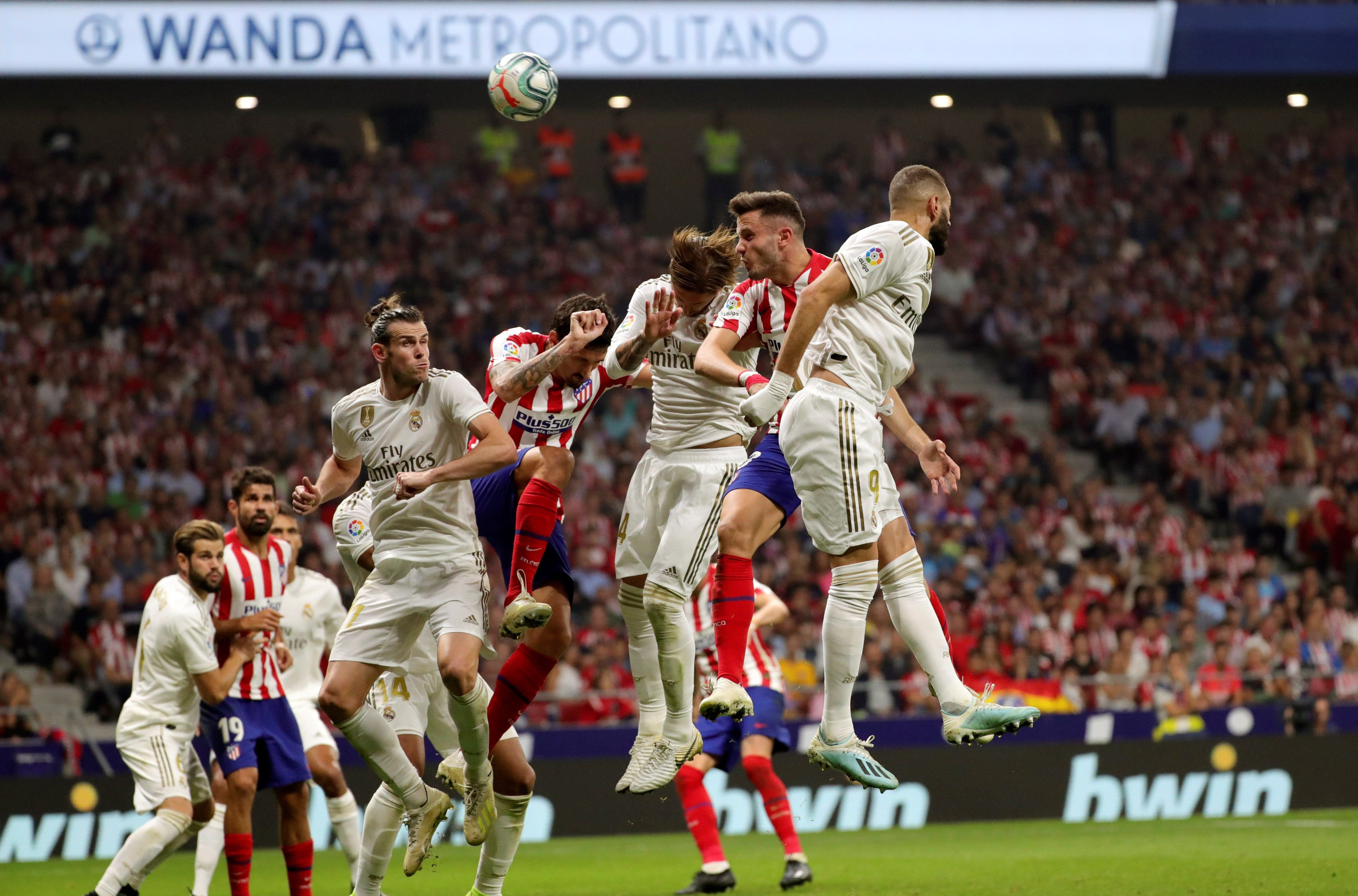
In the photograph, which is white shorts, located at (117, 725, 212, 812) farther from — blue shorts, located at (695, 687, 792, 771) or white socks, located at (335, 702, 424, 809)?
blue shorts, located at (695, 687, 792, 771)

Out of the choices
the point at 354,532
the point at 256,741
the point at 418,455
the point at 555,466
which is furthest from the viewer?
the point at 256,741

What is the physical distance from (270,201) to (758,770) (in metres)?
13.7

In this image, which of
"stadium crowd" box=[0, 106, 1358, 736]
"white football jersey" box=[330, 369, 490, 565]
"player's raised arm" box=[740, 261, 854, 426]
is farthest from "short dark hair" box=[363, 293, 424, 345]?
"stadium crowd" box=[0, 106, 1358, 736]

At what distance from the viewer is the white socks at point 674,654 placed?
26.5 feet

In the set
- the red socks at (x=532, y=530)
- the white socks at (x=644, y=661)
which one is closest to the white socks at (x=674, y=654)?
the white socks at (x=644, y=661)

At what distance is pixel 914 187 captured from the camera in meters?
7.46

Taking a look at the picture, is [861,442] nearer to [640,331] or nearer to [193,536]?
[640,331]

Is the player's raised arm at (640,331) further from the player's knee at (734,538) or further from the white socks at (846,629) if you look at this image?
the white socks at (846,629)

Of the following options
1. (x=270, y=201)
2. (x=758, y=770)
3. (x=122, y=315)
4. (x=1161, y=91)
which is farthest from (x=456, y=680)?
(x=1161, y=91)

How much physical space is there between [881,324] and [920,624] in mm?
1367

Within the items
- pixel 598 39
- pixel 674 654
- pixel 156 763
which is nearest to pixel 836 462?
pixel 674 654

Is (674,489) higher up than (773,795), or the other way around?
(674,489)

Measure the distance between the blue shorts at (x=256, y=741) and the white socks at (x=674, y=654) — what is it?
9.25ft

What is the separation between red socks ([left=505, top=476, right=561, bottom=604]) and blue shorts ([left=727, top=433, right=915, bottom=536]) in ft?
→ 3.46
